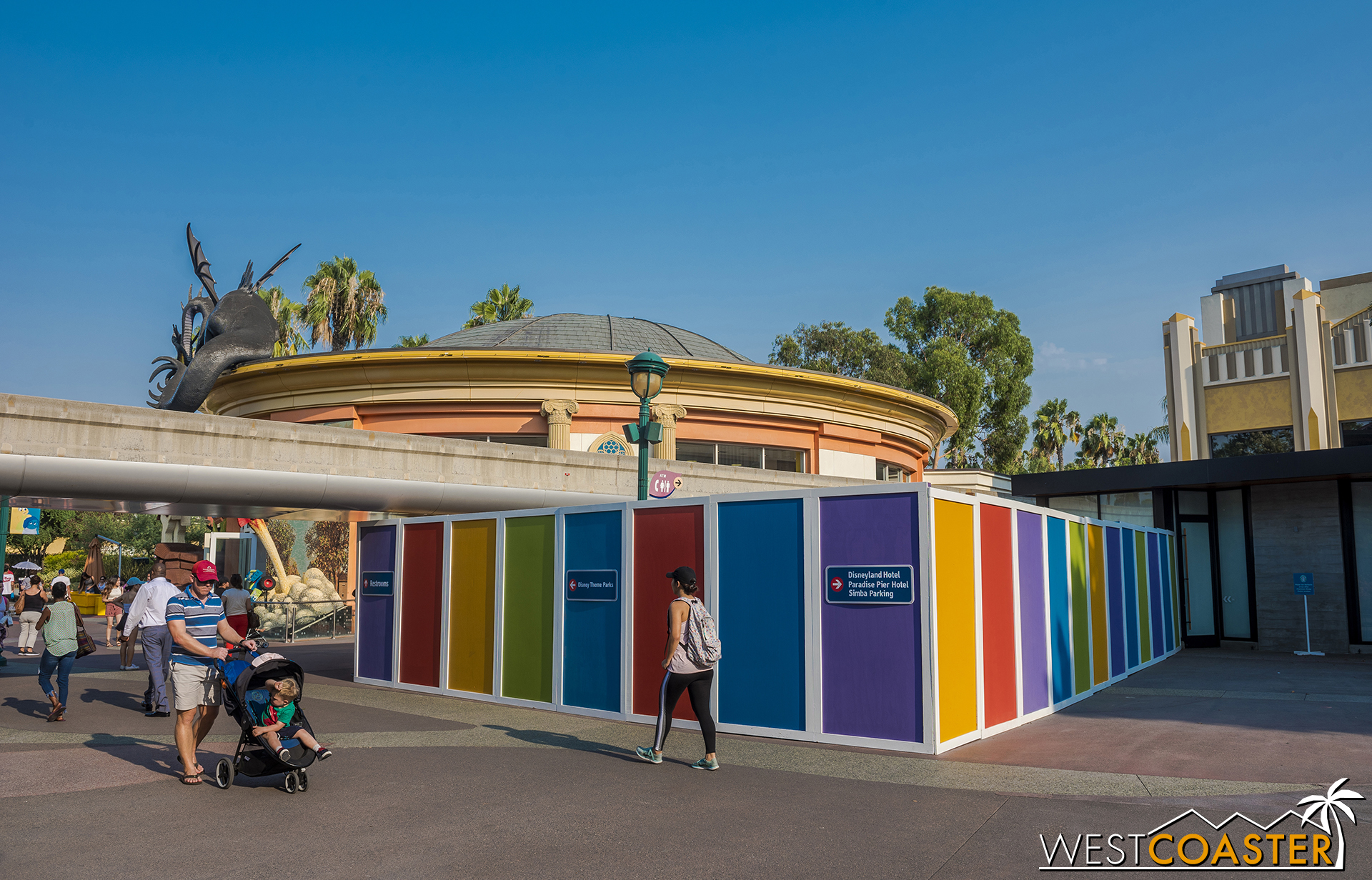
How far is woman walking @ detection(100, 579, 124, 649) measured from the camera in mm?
24906

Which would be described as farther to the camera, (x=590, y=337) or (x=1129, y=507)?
(x=590, y=337)

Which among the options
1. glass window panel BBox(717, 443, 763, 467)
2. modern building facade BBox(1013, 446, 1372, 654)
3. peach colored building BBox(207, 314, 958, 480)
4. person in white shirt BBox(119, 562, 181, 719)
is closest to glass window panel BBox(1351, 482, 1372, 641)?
→ modern building facade BBox(1013, 446, 1372, 654)

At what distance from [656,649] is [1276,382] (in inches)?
1345

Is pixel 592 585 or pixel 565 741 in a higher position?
pixel 592 585

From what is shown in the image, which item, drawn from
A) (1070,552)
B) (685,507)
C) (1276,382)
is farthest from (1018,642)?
(1276,382)

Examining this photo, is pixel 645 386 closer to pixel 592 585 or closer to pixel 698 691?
pixel 592 585

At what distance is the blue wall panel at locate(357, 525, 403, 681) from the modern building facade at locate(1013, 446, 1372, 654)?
1605 cm

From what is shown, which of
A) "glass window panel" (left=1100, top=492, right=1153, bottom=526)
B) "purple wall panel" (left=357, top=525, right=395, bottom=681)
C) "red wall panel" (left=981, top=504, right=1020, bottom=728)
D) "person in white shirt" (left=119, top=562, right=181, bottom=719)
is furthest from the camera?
"glass window panel" (left=1100, top=492, right=1153, bottom=526)

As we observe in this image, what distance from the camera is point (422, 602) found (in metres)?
15.0

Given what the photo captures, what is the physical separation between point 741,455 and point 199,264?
1774 cm

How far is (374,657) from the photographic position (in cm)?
1577

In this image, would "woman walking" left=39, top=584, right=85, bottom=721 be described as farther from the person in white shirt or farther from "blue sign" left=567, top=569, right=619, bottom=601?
"blue sign" left=567, top=569, right=619, bottom=601

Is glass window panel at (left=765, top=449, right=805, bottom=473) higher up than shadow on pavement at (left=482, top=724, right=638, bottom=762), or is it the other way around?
glass window panel at (left=765, top=449, right=805, bottom=473)

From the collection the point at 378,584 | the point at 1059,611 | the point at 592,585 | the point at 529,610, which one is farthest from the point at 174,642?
the point at 1059,611
